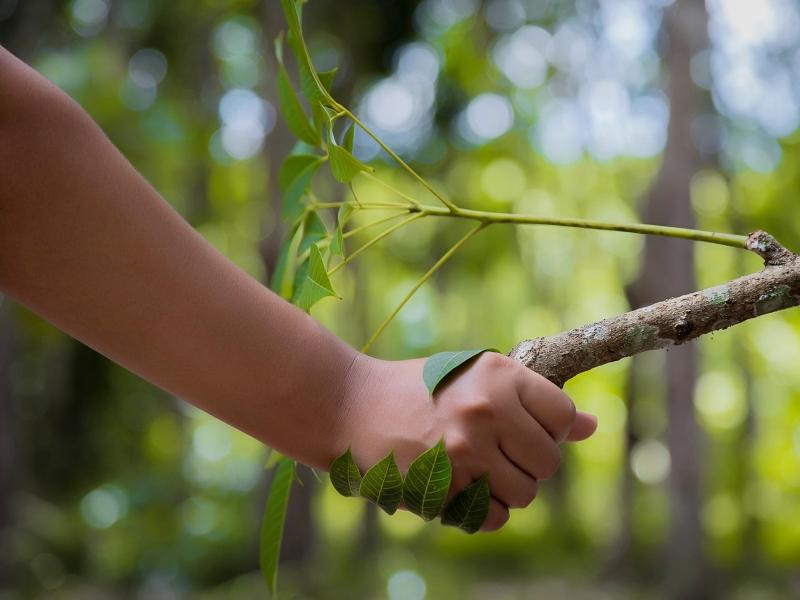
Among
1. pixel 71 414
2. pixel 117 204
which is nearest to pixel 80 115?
pixel 117 204

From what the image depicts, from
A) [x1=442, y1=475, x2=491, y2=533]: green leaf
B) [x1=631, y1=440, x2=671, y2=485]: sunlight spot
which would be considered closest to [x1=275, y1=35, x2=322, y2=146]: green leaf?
[x1=442, y1=475, x2=491, y2=533]: green leaf

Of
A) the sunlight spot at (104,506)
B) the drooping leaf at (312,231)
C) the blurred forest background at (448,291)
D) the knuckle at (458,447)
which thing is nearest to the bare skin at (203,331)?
the knuckle at (458,447)

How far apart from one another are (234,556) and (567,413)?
5714mm

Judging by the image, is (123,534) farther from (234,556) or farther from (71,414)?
(71,414)

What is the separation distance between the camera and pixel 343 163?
70 cm

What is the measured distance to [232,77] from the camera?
8.23 m

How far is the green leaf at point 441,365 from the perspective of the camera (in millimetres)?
679

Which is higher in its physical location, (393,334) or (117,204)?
(393,334)

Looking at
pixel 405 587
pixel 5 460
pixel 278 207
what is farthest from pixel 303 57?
pixel 405 587

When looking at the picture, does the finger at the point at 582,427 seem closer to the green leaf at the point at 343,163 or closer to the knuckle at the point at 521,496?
the knuckle at the point at 521,496

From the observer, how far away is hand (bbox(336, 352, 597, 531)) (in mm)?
667

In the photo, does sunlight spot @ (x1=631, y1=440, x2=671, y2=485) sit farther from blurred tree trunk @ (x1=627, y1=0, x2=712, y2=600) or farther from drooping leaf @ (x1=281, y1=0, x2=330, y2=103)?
drooping leaf @ (x1=281, y1=0, x2=330, y2=103)

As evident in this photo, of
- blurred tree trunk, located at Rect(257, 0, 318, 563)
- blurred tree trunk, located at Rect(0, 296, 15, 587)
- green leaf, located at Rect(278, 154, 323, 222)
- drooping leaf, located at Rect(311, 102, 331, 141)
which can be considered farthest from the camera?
blurred tree trunk, located at Rect(257, 0, 318, 563)

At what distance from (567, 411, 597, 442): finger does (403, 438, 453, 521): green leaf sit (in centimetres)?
13
